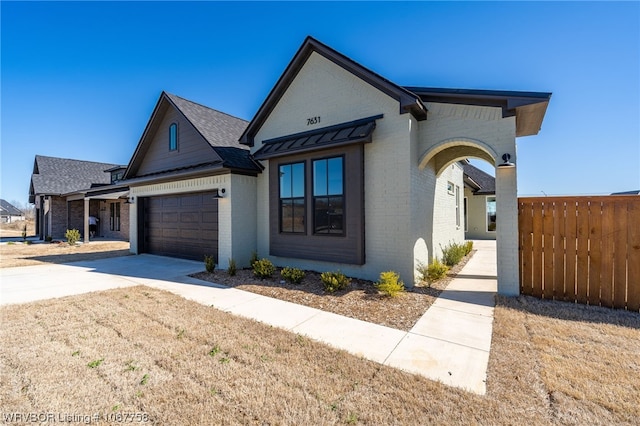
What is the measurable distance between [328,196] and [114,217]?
835 inches

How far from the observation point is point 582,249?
561 cm

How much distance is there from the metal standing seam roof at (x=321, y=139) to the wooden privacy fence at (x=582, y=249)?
413 centimetres

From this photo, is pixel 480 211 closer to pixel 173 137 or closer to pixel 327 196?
pixel 327 196

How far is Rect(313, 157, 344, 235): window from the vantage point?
25.9ft

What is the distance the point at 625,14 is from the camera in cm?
683

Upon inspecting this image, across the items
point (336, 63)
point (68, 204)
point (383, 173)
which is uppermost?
point (336, 63)

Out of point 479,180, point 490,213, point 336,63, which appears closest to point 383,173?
point 336,63

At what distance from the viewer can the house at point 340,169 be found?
22.0 feet

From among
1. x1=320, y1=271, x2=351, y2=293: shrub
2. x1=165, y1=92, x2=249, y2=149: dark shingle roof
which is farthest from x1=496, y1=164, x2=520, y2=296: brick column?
x1=165, y1=92, x2=249, y2=149: dark shingle roof

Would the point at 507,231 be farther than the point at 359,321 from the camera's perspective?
Yes

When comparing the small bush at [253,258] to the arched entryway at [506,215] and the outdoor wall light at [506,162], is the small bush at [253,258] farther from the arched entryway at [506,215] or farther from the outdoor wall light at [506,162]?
the outdoor wall light at [506,162]

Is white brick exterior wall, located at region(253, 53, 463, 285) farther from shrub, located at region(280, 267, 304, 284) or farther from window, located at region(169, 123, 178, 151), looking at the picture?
window, located at region(169, 123, 178, 151)

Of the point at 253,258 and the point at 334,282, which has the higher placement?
the point at 253,258

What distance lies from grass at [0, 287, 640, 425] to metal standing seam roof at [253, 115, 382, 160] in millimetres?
4998
